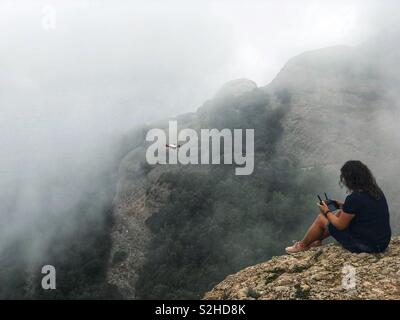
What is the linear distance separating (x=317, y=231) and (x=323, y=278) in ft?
3.36

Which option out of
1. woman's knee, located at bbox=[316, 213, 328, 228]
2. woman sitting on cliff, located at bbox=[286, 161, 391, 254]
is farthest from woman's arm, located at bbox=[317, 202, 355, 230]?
woman's knee, located at bbox=[316, 213, 328, 228]

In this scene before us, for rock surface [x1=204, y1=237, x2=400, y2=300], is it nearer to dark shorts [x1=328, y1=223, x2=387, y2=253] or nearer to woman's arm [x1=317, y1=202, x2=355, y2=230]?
dark shorts [x1=328, y1=223, x2=387, y2=253]

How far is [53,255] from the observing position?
1529 inches

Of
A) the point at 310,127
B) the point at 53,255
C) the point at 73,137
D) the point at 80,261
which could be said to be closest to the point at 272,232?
the point at 310,127

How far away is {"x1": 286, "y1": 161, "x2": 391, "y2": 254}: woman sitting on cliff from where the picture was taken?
655cm

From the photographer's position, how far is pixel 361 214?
6609mm

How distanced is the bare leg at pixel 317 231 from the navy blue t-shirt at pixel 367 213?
1.78 feet

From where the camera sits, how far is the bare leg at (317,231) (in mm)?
7219

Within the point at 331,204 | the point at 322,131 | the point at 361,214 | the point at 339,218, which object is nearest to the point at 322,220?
the point at 331,204

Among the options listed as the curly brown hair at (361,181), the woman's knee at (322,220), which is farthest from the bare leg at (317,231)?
the curly brown hair at (361,181)

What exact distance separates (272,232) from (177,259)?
7.13 metres

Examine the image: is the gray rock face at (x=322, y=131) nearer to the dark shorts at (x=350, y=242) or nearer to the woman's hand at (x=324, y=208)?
the dark shorts at (x=350, y=242)

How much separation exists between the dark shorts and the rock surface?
11 cm

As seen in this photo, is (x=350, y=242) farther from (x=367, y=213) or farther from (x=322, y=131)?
(x=322, y=131)
